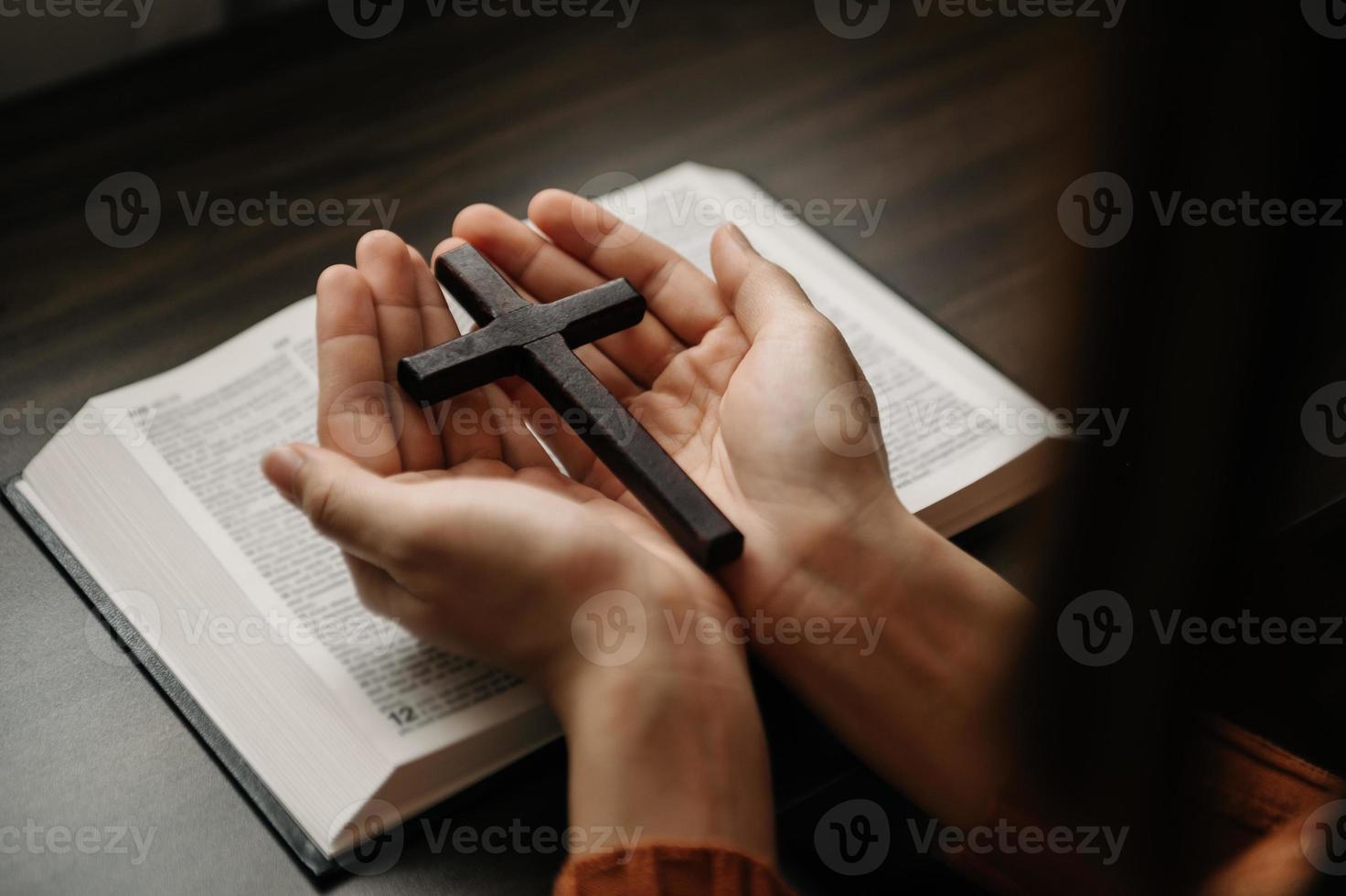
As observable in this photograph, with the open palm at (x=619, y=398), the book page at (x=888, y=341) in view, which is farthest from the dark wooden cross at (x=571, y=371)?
the book page at (x=888, y=341)

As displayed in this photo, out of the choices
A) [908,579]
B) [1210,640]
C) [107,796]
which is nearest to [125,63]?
[107,796]

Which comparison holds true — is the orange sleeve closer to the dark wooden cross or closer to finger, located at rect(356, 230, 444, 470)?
the dark wooden cross

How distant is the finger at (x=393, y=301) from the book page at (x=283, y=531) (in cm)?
9

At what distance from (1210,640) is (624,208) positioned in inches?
29.1

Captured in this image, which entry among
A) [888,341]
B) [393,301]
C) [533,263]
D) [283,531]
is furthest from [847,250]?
[283,531]

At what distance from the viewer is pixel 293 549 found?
0.72 metres

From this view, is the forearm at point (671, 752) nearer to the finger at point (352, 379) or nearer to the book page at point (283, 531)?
the book page at point (283, 531)

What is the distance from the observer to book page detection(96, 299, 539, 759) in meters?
0.62

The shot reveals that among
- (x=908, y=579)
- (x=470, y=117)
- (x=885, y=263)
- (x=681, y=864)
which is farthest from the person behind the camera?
(x=470, y=117)

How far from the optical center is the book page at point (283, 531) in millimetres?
625

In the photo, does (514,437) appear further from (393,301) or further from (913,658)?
(913,658)

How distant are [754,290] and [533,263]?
0.16 meters

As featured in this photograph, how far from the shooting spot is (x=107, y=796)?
2.04 ft

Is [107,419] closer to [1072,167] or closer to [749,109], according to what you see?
[749,109]
